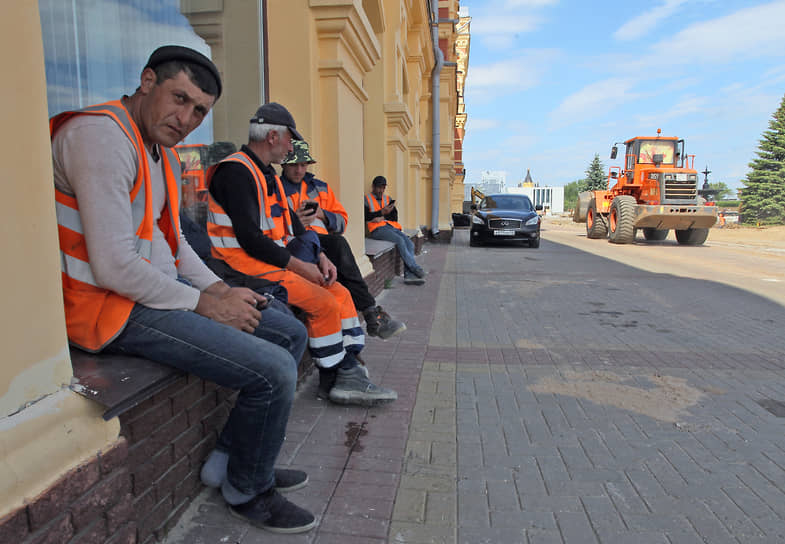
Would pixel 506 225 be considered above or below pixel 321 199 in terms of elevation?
below

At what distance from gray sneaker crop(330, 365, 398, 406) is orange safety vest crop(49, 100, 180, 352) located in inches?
62.2

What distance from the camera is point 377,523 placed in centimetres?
205

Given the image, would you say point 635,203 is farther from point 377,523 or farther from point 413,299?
point 377,523

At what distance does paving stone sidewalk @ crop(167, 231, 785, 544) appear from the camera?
6.73ft

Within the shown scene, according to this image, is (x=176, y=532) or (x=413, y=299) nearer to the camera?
(x=176, y=532)

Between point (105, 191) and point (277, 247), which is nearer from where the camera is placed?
point (105, 191)

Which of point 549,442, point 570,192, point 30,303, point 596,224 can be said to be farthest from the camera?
point 570,192

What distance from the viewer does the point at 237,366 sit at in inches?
73.5

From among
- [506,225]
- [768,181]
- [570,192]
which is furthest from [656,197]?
[570,192]

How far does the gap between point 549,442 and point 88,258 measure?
2269mm

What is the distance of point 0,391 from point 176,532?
956mm

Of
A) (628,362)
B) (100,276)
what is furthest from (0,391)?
(628,362)

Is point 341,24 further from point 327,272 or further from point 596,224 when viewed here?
point 596,224

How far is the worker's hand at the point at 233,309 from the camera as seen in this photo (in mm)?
1978
